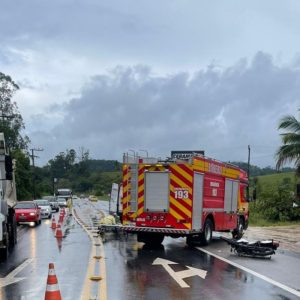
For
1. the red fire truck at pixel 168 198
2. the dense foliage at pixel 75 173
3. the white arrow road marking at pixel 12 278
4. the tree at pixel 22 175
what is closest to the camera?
the white arrow road marking at pixel 12 278

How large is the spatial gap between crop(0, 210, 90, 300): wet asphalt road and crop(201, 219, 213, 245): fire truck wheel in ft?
12.4

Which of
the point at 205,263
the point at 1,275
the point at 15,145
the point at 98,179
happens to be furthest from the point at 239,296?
the point at 98,179

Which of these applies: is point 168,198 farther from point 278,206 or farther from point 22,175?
point 22,175

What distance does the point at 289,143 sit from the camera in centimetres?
3262

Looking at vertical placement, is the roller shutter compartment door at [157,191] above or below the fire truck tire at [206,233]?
above

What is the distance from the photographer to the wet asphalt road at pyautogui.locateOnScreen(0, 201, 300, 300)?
30.2ft

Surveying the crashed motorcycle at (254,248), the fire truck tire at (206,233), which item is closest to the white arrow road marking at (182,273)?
the crashed motorcycle at (254,248)

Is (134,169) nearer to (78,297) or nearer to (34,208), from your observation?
(78,297)

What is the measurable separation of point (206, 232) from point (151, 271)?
6.42 metres

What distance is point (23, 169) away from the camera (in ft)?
226

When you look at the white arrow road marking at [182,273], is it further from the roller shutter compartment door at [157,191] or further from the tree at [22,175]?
the tree at [22,175]

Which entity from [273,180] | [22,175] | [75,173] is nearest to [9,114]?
[22,175]

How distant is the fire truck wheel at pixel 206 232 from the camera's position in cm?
1747

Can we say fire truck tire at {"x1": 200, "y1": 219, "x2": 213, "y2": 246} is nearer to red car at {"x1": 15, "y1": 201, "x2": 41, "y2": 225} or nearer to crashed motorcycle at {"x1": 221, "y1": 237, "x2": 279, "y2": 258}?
crashed motorcycle at {"x1": 221, "y1": 237, "x2": 279, "y2": 258}
